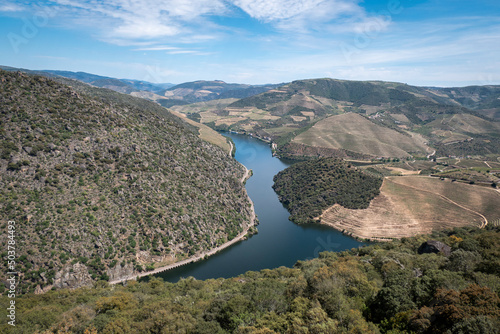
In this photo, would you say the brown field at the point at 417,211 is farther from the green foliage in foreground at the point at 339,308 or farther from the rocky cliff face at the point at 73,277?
the rocky cliff face at the point at 73,277

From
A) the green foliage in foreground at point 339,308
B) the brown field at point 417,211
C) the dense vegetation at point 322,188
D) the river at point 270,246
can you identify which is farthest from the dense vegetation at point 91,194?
the brown field at point 417,211

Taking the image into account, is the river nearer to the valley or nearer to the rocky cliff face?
the valley

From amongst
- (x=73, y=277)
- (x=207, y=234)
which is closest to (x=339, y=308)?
(x=73, y=277)

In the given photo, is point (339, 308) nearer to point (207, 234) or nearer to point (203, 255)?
point (203, 255)

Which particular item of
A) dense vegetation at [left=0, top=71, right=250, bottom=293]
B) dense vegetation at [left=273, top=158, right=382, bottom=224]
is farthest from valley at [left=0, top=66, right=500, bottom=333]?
dense vegetation at [left=273, top=158, right=382, bottom=224]

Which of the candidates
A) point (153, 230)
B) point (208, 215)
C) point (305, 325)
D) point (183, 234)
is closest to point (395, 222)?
point (208, 215)

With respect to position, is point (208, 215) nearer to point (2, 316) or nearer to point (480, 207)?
point (2, 316)
